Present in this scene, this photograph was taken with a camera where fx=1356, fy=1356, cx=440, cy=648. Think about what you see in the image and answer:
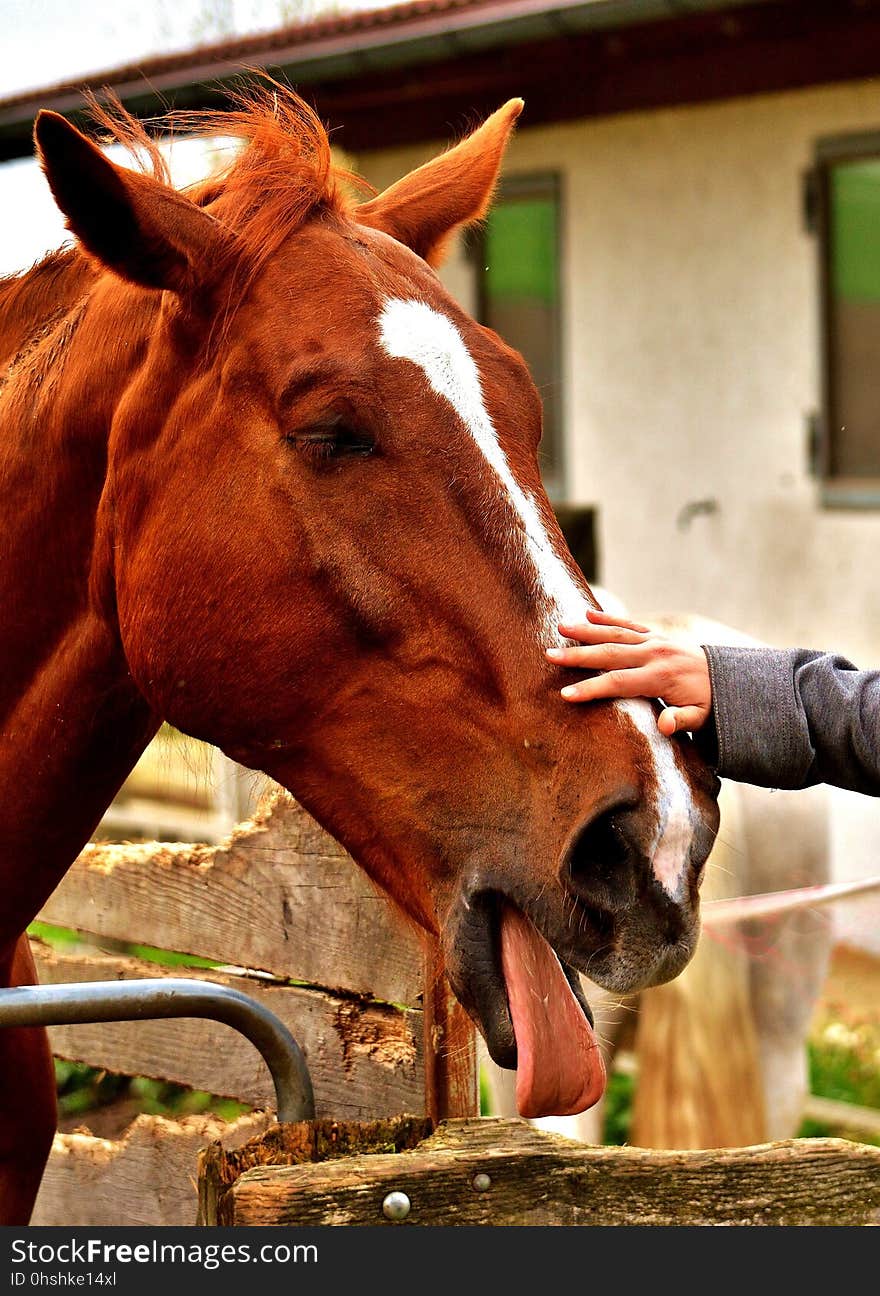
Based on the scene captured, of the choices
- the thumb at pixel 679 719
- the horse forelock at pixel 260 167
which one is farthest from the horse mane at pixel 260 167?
the thumb at pixel 679 719

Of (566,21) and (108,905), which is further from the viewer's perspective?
(566,21)

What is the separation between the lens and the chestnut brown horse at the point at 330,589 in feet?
4.98

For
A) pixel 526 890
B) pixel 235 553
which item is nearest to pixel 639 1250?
pixel 526 890

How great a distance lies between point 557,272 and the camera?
23.4 feet

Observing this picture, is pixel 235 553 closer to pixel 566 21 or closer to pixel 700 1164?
pixel 700 1164

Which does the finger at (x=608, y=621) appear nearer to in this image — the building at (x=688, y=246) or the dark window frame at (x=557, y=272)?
the building at (x=688, y=246)

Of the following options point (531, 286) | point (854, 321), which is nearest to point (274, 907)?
point (854, 321)

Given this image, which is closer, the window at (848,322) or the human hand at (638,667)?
the human hand at (638,667)

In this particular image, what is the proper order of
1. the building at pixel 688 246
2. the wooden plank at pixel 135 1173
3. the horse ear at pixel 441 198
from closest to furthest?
the horse ear at pixel 441 198 → the wooden plank at pixel 135 1173 → the building at pixel 688 246

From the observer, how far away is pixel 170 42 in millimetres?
15930

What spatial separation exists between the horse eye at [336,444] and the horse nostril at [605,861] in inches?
21.2

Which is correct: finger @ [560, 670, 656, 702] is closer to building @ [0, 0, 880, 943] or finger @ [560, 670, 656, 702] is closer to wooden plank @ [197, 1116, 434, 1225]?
wooden plank @ [197, 1116, 434, 1225]

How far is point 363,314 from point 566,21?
4.61m

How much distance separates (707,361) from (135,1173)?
4.98m
